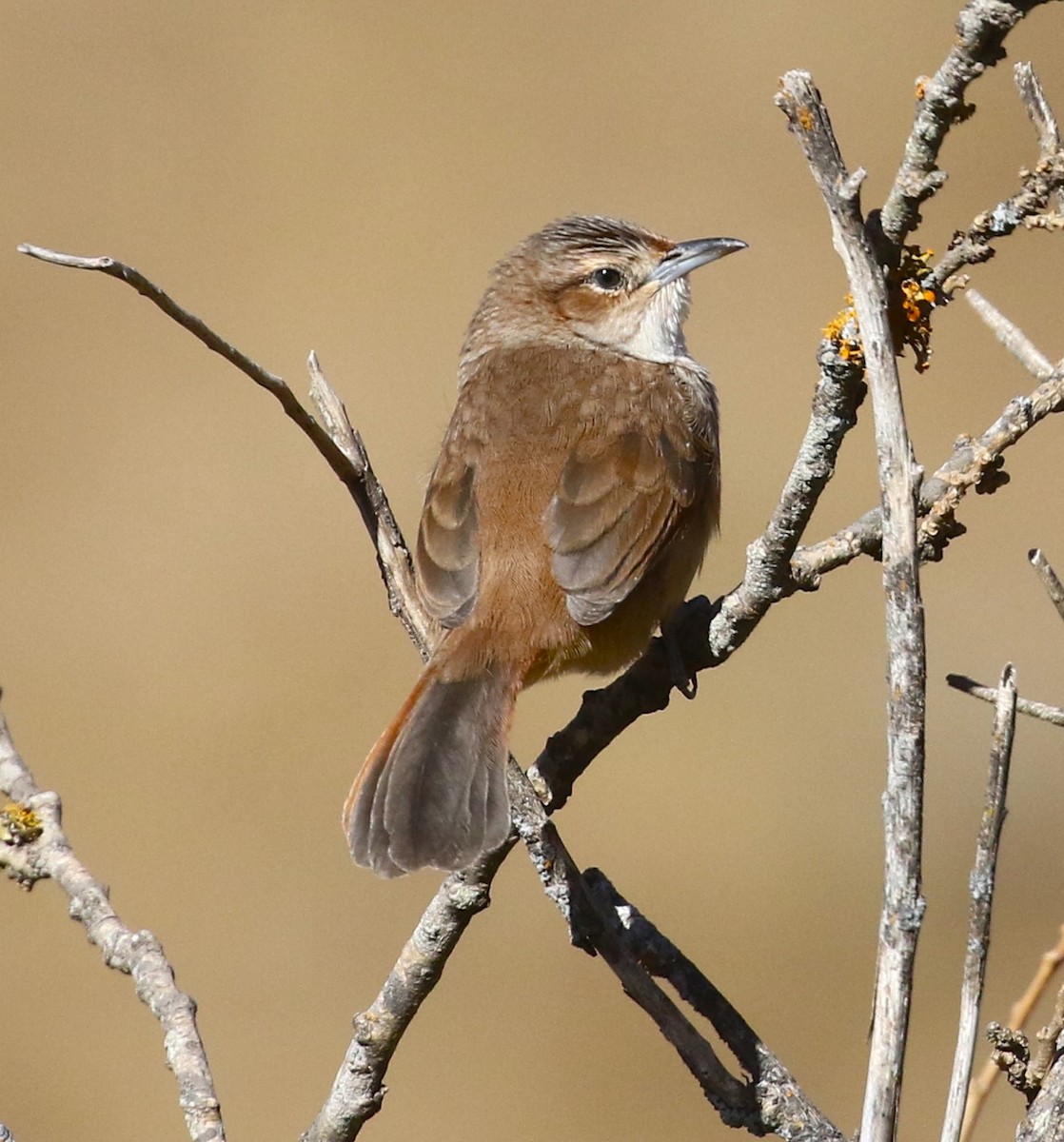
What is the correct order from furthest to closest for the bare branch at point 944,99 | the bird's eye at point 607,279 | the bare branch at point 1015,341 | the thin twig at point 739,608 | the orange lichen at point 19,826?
the bird's eye at point 607,279 < the orange lichen at point 19,826 < the bare branch at point 1015,341 < the thin twig at point 739,608 < the bare branch at point 944,99

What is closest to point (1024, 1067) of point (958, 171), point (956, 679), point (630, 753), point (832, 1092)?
point (956, 679)

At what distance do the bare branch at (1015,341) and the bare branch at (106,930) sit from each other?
1.61m

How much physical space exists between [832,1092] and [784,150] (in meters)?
5.94

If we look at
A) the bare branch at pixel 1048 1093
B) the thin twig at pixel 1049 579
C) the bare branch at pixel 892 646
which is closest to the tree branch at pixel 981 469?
the thin twig at pixel 1049 579

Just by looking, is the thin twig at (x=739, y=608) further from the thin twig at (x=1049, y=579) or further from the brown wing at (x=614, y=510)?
the thin twig at (x=1049, y=579)

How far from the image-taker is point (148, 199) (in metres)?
10.3

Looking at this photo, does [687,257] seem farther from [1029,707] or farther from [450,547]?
[1029,707]

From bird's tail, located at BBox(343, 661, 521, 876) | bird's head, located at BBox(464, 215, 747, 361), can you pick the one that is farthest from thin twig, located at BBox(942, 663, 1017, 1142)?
bird's head, located at BBox(464, 215, 747, 361)

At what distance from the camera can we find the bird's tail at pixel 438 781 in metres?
3.01

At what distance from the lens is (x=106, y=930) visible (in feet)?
8.38

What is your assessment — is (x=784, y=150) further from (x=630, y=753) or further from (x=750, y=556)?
(x=750, y=556)

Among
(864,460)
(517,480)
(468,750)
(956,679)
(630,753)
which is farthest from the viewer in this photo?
(864,460)

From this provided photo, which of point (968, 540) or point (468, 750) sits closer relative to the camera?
point (468, 750)

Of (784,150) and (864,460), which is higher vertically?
(784,150)
